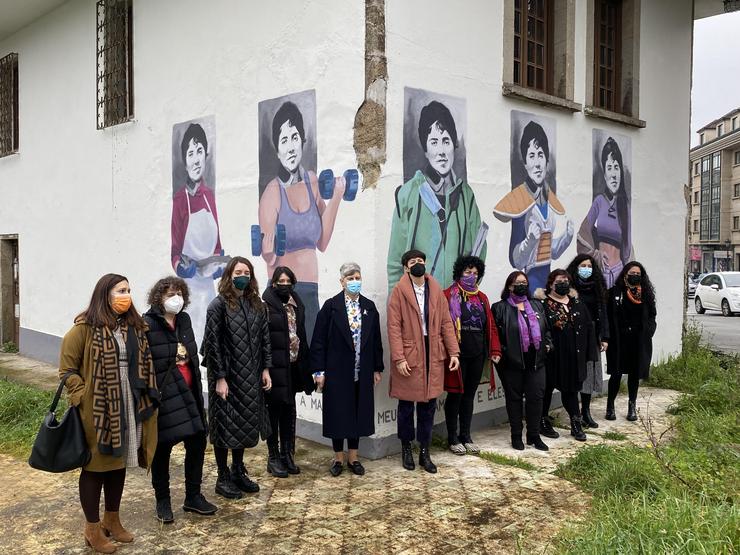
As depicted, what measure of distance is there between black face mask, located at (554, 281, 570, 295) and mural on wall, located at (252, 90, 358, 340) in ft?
7.19

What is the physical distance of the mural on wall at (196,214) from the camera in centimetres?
770

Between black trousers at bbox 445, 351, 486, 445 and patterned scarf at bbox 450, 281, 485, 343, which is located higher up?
patterned scarf at bbox 450, 281, 485, 343

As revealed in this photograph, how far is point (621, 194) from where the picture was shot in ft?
29.2

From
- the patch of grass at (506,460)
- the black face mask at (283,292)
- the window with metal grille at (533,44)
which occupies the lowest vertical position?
the patch of grass at (506,460)

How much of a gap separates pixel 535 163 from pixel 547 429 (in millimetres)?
2907

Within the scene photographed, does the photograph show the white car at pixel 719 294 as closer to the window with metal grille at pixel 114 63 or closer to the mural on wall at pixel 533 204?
the mural on wall at pixel 533 204

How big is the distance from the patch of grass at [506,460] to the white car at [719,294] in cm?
2017

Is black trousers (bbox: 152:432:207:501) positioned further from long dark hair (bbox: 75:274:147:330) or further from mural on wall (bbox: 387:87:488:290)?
mural on wall (bbox: 387:87:488:290)

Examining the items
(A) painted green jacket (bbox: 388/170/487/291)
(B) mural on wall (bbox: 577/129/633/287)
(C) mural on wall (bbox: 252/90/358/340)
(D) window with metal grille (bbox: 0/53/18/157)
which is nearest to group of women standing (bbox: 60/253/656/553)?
(A) painted green jacket (bbox: 388/170/487/291)

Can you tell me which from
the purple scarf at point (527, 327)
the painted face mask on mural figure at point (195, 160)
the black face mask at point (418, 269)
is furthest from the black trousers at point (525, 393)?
the painted face mask on mural figure at point (195, 160)

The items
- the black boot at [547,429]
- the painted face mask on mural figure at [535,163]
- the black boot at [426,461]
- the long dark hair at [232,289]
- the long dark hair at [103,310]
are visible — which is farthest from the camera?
the painted face mask on mural figure at [535,163]

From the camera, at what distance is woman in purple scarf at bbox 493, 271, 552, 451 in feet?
20.4

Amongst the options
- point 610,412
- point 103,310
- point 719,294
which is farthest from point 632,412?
point 719,294

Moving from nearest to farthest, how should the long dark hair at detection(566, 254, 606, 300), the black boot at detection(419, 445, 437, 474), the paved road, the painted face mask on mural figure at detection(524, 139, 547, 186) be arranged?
the black boot at detection(419, 445, 437, 474) < the long dark hair at detection(566, 254, 606, 300) < the painted face mask on mural figure at detection(524, 139, 547, 186) < the paved road
